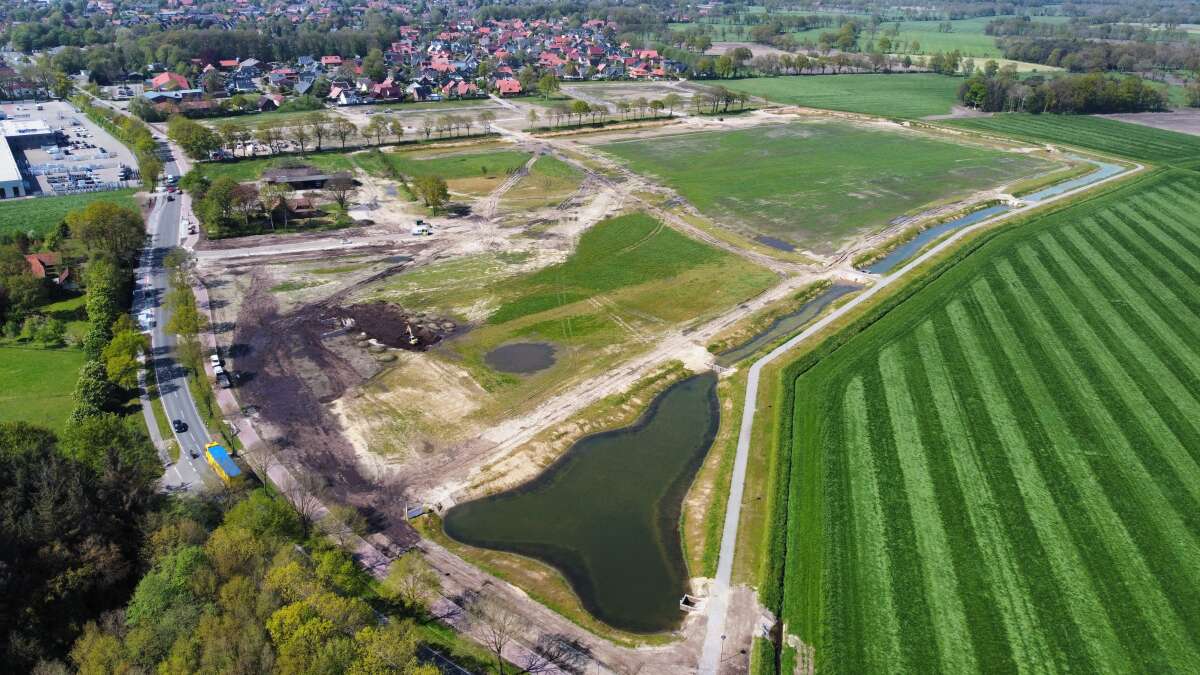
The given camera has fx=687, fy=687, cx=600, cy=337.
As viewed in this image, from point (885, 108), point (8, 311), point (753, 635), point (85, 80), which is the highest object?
point (85, 80)

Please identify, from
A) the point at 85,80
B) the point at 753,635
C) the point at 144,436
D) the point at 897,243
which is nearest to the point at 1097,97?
the point at 897,243

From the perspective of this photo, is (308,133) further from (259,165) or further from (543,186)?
(543,186)

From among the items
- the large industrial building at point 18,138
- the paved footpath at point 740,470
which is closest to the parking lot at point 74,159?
the large industrial building at point 18,138

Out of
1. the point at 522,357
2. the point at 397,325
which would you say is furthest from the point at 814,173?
the point at 397,325

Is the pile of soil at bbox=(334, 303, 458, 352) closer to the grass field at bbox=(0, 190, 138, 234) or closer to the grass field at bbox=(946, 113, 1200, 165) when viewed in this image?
the grass field at bbox=(0, 190, 138, 234)

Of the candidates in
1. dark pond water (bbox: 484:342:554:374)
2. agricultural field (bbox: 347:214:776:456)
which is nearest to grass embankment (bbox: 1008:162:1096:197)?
agricultural field (bbox: 347:214:776:456)

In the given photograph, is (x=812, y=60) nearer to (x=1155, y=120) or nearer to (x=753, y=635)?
(x=1155, y=120)
